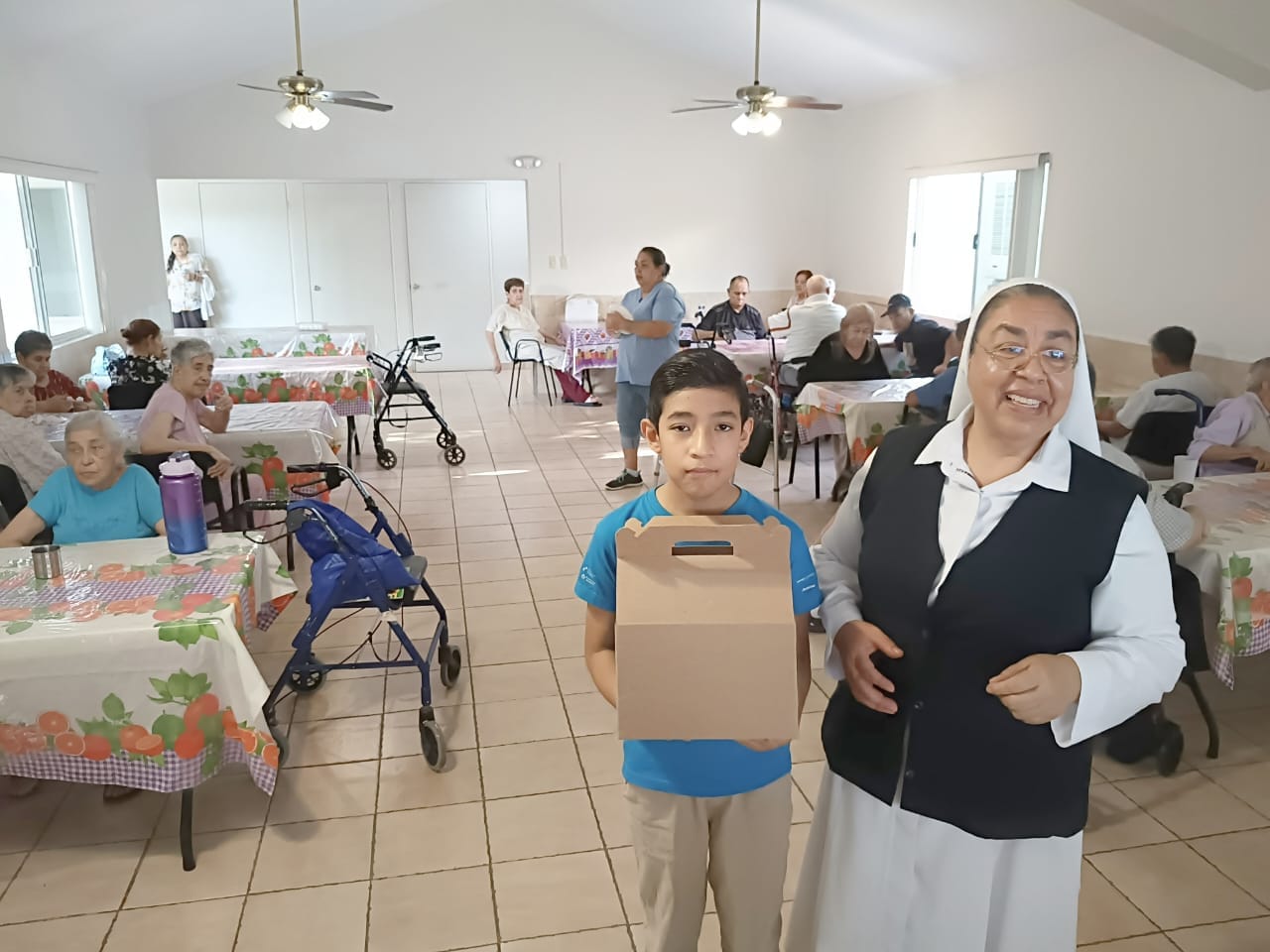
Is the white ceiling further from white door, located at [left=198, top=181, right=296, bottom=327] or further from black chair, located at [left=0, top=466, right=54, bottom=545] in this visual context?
black chair, located at [left=0, top=466, right=54, bottom=545]

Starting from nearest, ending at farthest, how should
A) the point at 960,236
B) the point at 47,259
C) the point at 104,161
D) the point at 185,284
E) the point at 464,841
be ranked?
the point at 464,841, the point at 47,259, the point at 104,161, the point at 960,236, the point at 185,284

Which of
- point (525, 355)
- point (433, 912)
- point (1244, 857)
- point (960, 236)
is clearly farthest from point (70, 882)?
point (960, 236)

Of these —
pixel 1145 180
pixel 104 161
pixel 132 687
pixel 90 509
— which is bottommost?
pixel 132 687

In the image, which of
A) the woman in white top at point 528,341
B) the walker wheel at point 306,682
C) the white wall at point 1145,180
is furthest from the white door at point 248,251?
the walker wheel at point 306,682

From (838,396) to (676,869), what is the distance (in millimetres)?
3636

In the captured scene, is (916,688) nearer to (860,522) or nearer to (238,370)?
(860,522)

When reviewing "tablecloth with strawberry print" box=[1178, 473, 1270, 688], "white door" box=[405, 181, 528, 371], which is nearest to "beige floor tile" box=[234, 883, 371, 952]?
"tablecloth with strawberry print" box=[1178, 473, 1270, 688]

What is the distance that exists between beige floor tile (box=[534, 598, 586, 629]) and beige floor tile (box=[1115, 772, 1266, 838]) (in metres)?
1.94

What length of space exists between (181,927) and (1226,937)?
227cm

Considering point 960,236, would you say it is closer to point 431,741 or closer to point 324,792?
point 431,741

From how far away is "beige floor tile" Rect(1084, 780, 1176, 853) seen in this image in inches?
95.2

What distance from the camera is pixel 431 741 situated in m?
2.75

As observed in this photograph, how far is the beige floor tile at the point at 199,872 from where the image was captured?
2.26m

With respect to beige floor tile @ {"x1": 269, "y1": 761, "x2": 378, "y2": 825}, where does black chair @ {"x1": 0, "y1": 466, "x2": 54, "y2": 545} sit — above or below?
above
